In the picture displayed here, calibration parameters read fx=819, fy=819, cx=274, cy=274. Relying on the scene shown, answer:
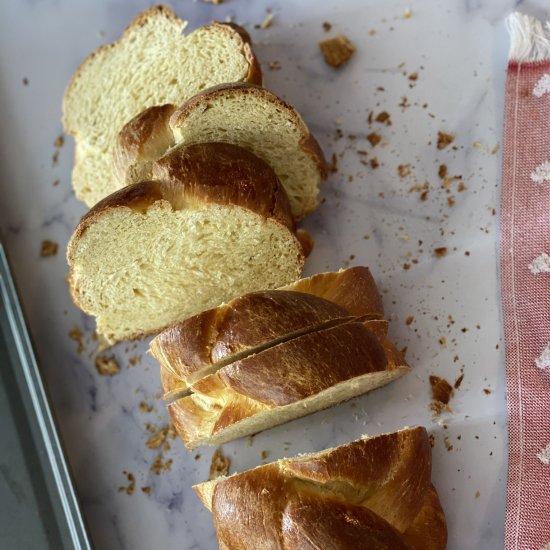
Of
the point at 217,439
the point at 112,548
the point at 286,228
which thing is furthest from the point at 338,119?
the point at 112,548

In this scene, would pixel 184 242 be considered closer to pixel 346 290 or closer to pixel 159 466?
pixel 346 290

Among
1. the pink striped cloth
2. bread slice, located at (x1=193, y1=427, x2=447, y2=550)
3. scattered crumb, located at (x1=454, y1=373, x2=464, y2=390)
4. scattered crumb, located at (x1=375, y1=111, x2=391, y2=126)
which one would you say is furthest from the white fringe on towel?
bread slice, located at (x1=193, y1=427, x2=447, y2=550)

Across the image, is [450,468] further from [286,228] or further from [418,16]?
[418,16]

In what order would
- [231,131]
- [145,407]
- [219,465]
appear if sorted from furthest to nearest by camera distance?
1. [145,407]
2. [219,465]
3. [231,131]

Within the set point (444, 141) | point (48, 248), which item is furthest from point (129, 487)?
point (444, 141)

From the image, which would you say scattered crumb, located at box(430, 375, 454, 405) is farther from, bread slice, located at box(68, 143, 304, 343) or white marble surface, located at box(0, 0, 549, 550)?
bread slice, located at box(68, 143, 304, 343)

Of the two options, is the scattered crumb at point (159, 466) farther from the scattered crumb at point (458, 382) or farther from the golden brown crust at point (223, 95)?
the golden brown crust at point (223, 95)
